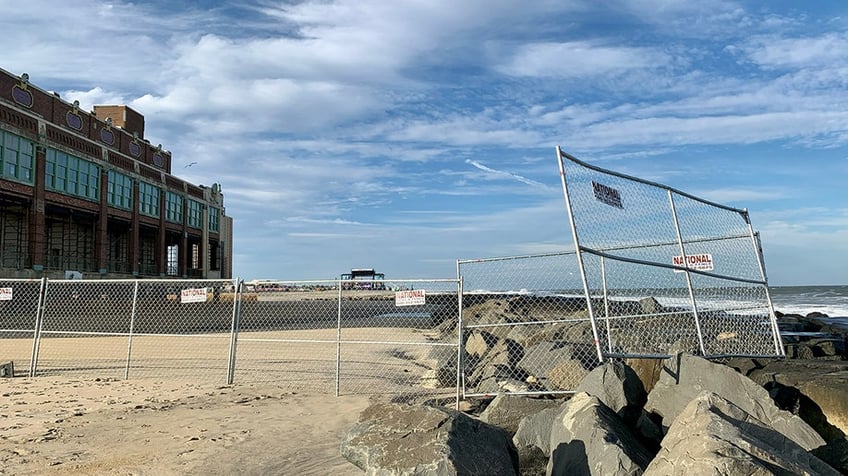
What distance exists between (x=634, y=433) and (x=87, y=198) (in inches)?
1511

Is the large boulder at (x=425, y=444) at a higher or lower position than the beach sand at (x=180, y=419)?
higher

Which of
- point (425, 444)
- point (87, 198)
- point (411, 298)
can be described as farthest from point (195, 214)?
point (425, 444)

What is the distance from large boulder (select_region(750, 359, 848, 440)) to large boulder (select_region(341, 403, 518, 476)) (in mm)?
3582

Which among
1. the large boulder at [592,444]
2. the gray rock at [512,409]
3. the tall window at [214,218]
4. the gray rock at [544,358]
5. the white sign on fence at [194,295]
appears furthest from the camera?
the tall window at [214,218]

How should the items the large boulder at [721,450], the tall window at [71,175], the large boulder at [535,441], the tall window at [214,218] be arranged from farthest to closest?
the tall window at [214,218] → the tall window at [71,175] → the large boulder at [535,441] → the large boulder at [721,450]

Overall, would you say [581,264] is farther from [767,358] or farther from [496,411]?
[767,358]

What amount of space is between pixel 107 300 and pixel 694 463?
25.5 m

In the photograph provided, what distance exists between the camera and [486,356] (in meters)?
13.8

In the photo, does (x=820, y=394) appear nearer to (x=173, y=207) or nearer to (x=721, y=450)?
(x=721, y=450)

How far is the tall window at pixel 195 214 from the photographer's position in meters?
A: 51.3

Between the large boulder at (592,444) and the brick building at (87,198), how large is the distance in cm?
3269

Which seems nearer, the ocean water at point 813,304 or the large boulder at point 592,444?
the large boulder at point 592,444

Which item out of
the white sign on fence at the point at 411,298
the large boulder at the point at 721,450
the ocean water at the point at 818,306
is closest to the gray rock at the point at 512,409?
the white sign on fence at the point at 411,298

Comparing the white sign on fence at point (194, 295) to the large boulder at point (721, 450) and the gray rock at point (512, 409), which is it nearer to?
the gray rock at point (512, 409)
